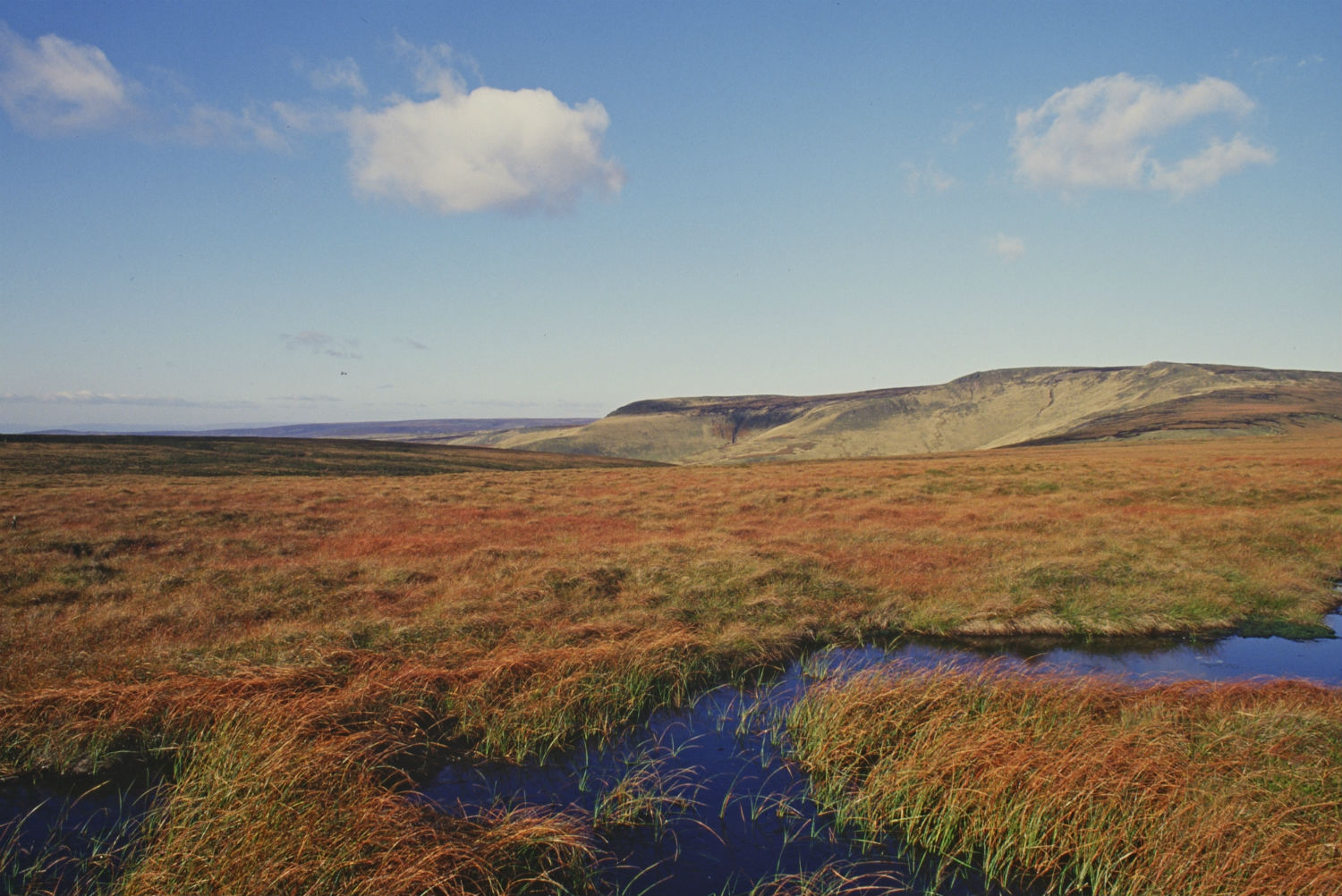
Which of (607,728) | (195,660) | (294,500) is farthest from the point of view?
(294,500)

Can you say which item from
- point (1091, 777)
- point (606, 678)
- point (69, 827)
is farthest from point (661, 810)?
point (69, 827)

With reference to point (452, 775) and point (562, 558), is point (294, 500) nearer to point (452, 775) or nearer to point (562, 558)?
point (562, 558)

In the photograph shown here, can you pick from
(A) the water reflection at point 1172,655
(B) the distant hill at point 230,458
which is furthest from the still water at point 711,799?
(B) the distant hill at point 230,458

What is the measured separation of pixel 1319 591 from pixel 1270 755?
1399cm

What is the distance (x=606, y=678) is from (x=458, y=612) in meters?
5.18

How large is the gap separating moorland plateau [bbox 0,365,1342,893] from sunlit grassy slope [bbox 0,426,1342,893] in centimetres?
7

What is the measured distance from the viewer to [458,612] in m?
14.9

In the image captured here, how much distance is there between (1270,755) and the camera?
8.30 meters

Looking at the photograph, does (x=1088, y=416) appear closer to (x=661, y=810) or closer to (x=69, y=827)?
(x=661, y=810)

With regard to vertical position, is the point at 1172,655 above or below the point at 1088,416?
below

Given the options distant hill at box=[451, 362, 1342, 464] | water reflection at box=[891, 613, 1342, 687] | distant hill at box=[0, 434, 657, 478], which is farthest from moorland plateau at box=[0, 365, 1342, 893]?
distant hill at box=[451, 362, 1342, 464]

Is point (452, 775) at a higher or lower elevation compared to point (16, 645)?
lower

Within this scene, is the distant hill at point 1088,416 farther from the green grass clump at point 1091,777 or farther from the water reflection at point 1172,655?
the green grass clump at point 1091,777

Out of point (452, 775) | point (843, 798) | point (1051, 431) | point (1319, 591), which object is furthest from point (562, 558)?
point (1051, 431)
